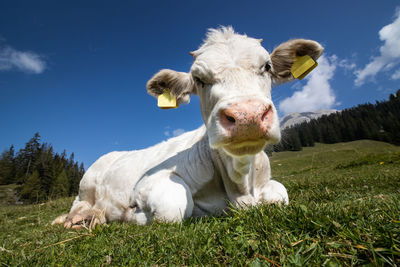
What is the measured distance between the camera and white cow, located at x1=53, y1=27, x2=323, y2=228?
214cm

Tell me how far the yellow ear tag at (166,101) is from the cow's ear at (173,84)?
0.23ft

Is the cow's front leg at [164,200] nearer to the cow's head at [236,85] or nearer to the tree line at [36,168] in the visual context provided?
the cow's head at [236,85]

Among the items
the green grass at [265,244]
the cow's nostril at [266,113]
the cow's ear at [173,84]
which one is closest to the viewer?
the green grass at [265,244]

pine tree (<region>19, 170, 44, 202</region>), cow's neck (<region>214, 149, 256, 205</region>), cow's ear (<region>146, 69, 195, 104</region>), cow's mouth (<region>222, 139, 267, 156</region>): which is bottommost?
cow's neck (<region>214, 149, 256, 205</region>)

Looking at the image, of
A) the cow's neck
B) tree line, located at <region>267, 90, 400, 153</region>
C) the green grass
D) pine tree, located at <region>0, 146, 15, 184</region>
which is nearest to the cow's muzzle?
the green grass

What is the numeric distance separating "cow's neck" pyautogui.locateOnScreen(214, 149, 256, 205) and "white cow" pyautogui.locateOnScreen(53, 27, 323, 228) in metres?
0.01

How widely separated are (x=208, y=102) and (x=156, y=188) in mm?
1355

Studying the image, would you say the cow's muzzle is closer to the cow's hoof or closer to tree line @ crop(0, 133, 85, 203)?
the cow's hoof

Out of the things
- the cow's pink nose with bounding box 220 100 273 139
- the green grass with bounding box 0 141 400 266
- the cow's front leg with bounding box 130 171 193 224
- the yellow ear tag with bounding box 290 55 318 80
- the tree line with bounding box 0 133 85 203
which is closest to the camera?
the green grass with bounding box 0 141 400 266

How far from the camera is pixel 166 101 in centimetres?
407

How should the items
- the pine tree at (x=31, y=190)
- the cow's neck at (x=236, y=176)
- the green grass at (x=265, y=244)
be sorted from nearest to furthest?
the green grass at (x=265, y=244) → the cow's neck at (x=236, y=176) → the pine tree at (x=31, y=190)

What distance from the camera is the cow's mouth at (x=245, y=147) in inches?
84.5

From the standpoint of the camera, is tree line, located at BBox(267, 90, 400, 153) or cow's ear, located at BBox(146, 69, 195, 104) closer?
cow's ear, located at BBox(146, 69, 195, 104)

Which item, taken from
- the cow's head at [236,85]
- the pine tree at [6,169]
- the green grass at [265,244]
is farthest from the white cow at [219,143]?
the pine tree at [6,169]
